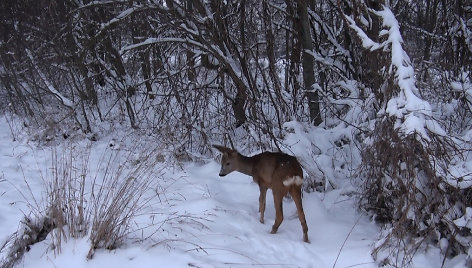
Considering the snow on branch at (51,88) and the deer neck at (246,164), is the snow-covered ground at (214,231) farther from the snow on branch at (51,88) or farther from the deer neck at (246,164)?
the snow on branch at (51,88)

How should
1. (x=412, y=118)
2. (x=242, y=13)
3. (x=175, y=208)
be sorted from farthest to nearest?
(x=242, y=13)
(x=175, y=208)
(x=412, y=118)

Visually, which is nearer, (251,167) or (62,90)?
(251,167)

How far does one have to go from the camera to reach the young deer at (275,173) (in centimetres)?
468

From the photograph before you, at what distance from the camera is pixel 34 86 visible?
10148 millimetres

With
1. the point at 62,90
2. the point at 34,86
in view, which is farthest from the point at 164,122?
the point at 34,86

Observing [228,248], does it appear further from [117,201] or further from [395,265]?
[395,265]

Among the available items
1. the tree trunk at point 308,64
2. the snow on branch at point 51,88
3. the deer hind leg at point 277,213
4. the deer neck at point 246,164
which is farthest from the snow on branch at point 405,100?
the snow on branch at point 51,88

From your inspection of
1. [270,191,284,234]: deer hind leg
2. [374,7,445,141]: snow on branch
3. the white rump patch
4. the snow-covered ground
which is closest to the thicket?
[374,7,445,141]: snow on branch

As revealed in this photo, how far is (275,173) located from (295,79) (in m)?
2.67

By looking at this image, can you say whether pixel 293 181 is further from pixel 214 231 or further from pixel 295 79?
pixel 295 79

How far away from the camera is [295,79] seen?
7.05 metres

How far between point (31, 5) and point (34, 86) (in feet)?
6.68

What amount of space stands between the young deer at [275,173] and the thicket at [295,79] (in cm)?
76

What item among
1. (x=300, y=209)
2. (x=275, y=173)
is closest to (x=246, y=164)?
(x=275, y=173)
